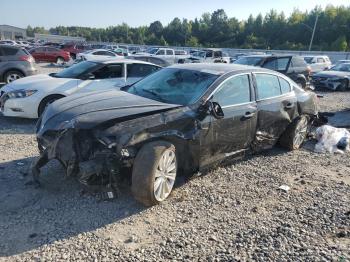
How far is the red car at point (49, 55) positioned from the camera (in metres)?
30.5

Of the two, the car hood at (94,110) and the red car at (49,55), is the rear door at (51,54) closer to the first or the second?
the red car at (49,55)

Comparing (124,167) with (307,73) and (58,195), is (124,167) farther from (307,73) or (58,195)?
(307,73)

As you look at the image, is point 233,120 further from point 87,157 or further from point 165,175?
point 87,157

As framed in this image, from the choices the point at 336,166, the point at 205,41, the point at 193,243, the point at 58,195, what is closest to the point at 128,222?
the point at 193,243

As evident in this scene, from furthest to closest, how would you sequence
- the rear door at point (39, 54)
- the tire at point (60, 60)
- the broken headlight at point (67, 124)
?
the tire at point (60, 60), the rear door at point (39, 54), the broken headlight at point (67, 124)

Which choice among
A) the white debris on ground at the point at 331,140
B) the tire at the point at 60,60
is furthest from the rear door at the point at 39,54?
the white debris on ground at the point at 331,140

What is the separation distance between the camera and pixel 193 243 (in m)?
3.71

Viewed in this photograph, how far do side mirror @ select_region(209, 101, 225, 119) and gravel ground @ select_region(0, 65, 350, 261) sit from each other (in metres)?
0.98

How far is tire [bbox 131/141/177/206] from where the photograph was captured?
412cm

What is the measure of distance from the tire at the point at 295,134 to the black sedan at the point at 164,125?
1.05 ft

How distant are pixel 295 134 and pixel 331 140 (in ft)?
3.47

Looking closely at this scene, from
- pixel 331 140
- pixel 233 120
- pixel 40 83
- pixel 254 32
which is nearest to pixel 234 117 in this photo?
pixel 233 120

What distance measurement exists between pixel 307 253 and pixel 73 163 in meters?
2.62

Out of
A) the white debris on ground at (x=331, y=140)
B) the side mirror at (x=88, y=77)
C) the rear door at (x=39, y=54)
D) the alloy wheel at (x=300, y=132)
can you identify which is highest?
the side mirror at (x=88, y=77)
